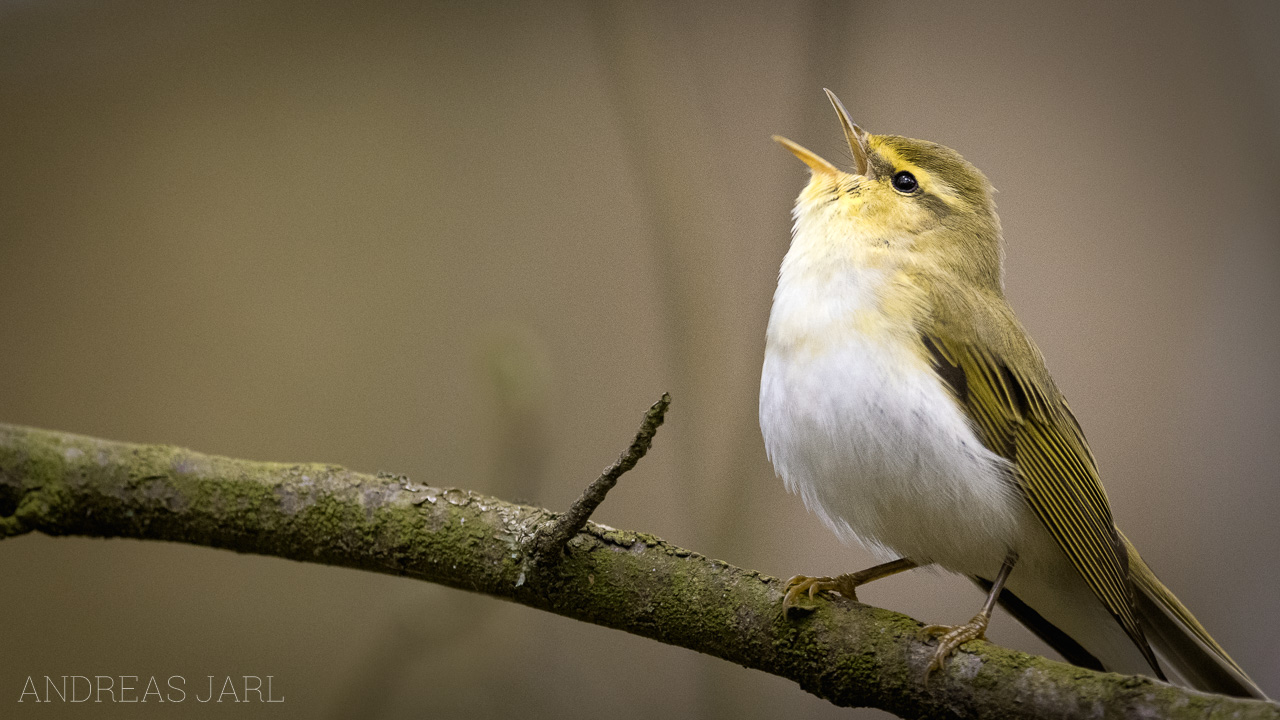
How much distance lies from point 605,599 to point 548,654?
0.99m

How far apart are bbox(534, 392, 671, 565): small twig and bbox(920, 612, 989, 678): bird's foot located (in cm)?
40

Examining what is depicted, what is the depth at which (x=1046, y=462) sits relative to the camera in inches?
47.3

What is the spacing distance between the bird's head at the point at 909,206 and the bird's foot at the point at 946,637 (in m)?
0.56

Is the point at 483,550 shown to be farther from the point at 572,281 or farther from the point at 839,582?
the point at 572,281

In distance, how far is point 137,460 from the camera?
0.96 m

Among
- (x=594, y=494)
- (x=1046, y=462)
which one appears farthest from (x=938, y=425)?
(x=594, y=494)

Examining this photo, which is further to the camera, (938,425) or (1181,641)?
(1181,641)

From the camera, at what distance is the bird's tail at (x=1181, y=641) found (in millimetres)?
1175

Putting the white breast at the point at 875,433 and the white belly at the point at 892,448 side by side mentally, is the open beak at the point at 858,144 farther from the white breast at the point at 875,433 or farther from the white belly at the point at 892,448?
the white belly at the point at 892,448

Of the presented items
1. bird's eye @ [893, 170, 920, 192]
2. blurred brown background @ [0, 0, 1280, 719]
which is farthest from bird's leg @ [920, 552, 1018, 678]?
blurred brown background @ [0, 0, 1280, 719]

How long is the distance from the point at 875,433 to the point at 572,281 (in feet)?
3.90

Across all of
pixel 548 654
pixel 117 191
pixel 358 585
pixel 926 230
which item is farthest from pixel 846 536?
pixel 117 191

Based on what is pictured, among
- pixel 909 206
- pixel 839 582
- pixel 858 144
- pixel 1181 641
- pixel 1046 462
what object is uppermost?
pixel 858 144

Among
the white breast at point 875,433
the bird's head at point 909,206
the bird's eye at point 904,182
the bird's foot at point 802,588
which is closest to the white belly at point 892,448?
the white breast at point 875,433
